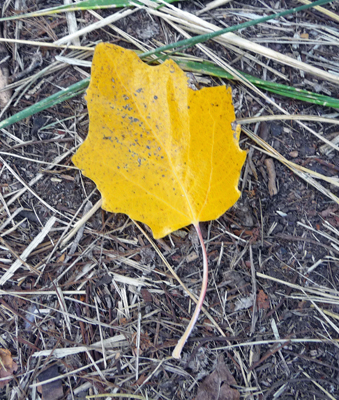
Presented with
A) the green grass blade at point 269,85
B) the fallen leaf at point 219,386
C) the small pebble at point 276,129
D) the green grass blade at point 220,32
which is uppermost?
the green grass blade at point 220,32

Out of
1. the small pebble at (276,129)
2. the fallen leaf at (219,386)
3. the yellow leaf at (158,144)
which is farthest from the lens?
the small pebble at (276,129)

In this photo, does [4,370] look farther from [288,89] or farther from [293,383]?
[288,89]

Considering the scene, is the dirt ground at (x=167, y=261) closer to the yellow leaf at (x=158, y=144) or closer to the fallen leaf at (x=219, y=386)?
the fallen leaf at (x=219, y=386)

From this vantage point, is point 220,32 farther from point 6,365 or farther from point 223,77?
point 6,365

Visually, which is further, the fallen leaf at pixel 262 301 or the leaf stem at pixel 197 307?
the fallen leaf at pixel 262 301

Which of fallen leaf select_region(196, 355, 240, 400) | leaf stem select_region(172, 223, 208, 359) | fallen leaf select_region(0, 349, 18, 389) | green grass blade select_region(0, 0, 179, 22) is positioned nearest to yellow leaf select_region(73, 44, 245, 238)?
leaf stem select_region(172, 223, 208, 359)

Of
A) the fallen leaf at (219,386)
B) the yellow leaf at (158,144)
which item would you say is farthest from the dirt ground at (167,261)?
the yellow leaf at (158,144)

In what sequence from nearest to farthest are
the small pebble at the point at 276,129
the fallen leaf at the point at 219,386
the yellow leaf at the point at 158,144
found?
the yellow leaf at the point at 158,144
the fallen leaf at the point at 219,386
the small pebble at the point at 276,129

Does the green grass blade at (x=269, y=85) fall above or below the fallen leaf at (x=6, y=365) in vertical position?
above

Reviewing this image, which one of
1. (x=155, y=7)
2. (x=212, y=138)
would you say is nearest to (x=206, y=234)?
(x=212, y=138)
